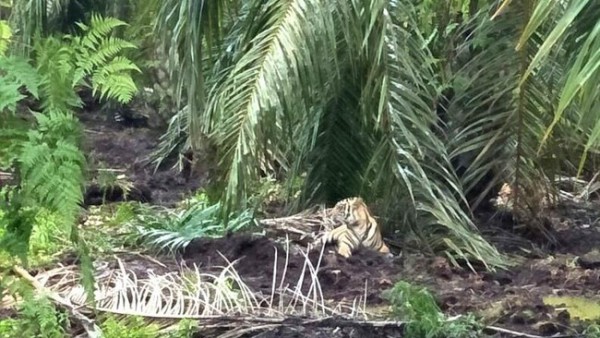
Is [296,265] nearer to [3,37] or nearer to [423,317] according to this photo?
[423,317]

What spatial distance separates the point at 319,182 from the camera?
16.7 feet

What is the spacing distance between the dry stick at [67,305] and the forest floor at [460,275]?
1.86 feet

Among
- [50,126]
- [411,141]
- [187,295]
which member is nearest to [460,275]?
[411,141]

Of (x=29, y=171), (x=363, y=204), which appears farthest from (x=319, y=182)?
(x=29, y=171)

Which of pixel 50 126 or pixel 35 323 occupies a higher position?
pixel 50 126

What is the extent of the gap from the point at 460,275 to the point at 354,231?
1.92 ft

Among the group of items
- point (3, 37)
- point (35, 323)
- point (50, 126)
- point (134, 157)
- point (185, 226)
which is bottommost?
point (35, 323)

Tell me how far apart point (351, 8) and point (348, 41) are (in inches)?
6.2

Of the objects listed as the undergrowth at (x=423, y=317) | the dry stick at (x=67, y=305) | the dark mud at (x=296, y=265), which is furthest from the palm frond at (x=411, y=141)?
the dry stick at (x=67, y=305)

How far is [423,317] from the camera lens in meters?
3.44

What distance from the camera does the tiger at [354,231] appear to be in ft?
15.0

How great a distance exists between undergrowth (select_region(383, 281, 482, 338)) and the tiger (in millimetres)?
808

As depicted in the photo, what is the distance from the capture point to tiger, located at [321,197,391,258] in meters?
4.57

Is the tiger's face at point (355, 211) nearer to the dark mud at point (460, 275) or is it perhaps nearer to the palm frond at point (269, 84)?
the dark mud at point (460, 275)
